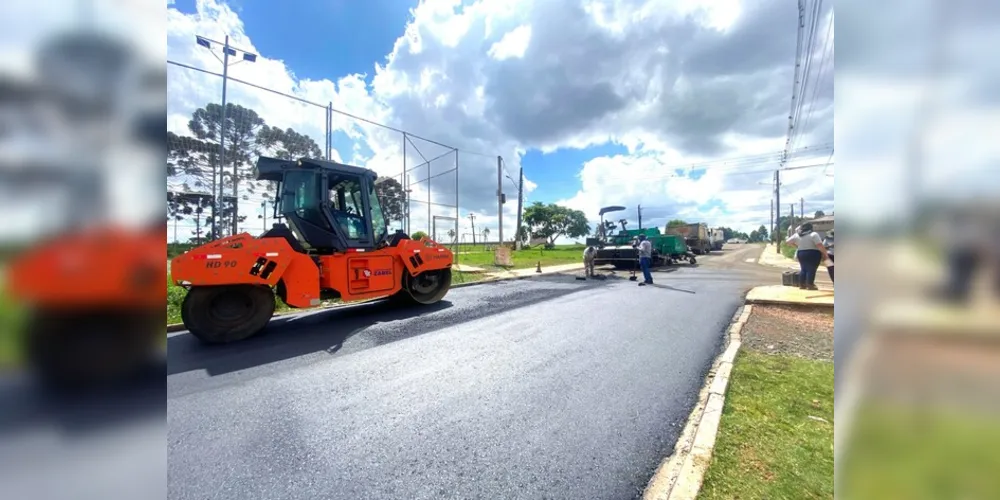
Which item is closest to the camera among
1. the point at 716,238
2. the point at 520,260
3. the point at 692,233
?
the point at 520,260

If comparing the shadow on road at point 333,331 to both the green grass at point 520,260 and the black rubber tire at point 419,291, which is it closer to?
the black rubber tire at point 419,291

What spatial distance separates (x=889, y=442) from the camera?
2.29ft

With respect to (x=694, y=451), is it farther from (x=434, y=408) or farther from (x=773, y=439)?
(x=434, y=408)

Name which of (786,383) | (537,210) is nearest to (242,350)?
(786,383)

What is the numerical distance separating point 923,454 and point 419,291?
7.59 meters

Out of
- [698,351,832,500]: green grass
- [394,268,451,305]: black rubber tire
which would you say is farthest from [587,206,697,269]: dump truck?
[698,351,832,500]: green grass

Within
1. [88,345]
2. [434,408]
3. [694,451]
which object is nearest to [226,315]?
[434,408]

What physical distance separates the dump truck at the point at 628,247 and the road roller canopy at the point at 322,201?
10091 millimetres

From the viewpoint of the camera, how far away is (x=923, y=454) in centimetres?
63

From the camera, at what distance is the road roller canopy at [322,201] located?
260 inches

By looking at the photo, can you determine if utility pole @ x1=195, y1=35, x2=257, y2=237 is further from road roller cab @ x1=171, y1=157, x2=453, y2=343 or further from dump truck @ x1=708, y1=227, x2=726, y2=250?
dump truck @ x1=708, y1=227, x2=726, y2=250

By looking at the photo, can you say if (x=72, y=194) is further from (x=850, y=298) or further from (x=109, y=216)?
(x=850, y=298)

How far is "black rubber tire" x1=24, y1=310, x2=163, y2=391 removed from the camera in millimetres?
606

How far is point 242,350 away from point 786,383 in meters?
5.82
